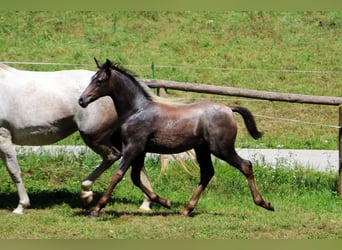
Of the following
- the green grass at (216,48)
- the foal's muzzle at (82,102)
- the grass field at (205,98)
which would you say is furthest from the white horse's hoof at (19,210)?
the green grass at (216,48)

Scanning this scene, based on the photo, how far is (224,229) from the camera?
7969 millimetres

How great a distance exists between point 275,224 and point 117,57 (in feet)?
32.6

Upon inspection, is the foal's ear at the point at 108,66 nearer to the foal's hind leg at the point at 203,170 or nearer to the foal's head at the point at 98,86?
the foal's head at the point at 98,86

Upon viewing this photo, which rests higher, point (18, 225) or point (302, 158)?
point (18, 225)

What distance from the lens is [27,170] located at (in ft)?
34.3

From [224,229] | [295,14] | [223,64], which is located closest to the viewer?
[224,229]

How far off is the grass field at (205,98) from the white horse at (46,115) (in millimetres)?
717

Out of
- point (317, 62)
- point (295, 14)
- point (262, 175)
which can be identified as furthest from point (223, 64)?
point (262, 175)

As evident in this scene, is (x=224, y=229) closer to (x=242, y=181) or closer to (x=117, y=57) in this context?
(x=242, y=181)

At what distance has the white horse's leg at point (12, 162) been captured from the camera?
8898 mm

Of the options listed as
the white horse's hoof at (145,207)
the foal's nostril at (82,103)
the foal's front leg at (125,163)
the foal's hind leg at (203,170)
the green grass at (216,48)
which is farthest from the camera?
the green grass at (216,48)

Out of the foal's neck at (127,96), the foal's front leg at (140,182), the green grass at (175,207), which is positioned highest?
the foal's neck at (127,96)

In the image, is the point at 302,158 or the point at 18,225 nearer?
the point at 18,225

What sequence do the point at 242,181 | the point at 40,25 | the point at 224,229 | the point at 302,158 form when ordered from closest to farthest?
the point at 224,229, the point at 242,181, the point at 302,158, the point at 40,25
